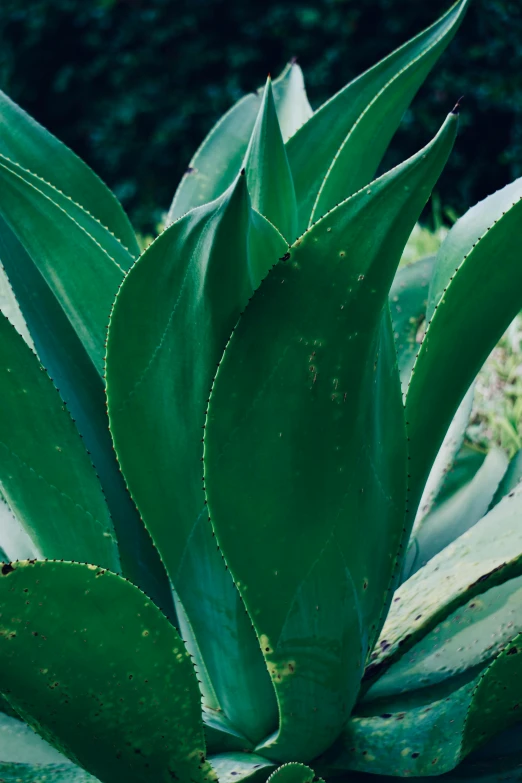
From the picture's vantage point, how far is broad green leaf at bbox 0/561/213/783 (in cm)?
57

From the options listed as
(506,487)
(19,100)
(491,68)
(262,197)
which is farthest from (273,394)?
(19,100)

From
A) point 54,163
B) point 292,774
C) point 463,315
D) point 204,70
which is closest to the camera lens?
point 292,774

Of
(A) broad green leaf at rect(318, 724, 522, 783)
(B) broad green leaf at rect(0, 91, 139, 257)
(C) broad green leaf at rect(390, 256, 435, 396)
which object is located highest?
(B) broad green leaf at rect(0, 91, 139, 257)

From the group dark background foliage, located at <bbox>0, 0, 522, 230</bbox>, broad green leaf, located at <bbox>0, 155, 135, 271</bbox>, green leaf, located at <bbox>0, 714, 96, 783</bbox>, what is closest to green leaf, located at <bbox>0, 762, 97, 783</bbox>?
green leaf, located at <bbox>0, 714, 96, 783</bbox>

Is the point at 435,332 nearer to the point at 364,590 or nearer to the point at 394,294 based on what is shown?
the point at 364,590

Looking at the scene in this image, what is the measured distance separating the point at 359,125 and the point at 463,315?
242mm

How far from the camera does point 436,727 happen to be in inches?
28.8

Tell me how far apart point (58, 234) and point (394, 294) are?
510 mm

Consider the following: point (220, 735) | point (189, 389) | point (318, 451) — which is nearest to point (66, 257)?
point (189, 389)

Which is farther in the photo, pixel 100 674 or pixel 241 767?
pixel 241 767

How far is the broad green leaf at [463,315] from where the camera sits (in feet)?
2.21

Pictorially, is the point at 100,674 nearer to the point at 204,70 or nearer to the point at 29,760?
the point at 29,760

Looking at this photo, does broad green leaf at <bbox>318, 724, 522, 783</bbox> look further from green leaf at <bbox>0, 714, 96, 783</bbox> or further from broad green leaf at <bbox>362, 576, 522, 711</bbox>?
green leaf at <bbox>0, 714, 96, 783</bbox>

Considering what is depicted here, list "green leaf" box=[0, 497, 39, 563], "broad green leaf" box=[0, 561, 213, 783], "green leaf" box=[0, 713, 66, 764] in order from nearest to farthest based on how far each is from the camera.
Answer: "broad green leaf" box=[0, 561, 213, 783]
"green leaf" box=[0, 713, 66, 764]
"green leaf" box=[0, 497, 39, 563]
